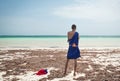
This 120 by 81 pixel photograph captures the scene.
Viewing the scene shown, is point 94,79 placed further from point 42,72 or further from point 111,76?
point 42,72

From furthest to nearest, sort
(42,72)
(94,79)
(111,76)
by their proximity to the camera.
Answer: (42,72)
(111,76)
(94,79)

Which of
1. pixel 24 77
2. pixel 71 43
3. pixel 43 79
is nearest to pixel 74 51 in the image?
pixel 71 43

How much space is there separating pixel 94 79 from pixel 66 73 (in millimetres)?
1982

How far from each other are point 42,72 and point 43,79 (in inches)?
47.5

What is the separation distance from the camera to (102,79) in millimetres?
9102

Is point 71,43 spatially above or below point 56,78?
above

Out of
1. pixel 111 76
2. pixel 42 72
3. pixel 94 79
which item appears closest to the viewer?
pixel 94 79

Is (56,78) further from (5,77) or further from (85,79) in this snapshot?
(5,77)

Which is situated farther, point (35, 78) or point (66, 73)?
point (66, 73)

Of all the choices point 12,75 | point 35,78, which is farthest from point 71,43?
point 12,75

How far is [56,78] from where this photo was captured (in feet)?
31.1

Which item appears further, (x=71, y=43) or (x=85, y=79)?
(x=71, y=43)

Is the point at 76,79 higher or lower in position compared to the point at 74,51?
lower

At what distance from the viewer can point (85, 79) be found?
9.16 m
